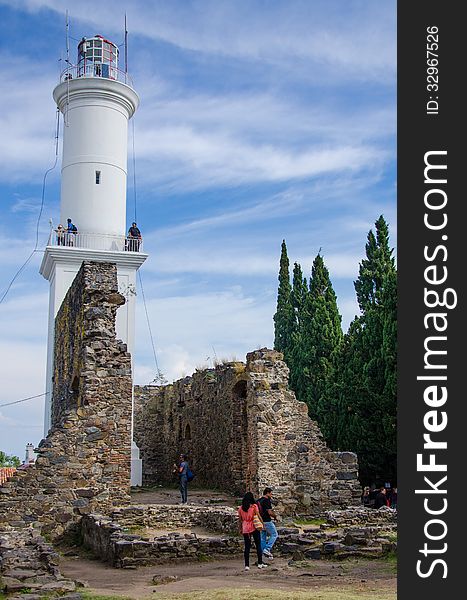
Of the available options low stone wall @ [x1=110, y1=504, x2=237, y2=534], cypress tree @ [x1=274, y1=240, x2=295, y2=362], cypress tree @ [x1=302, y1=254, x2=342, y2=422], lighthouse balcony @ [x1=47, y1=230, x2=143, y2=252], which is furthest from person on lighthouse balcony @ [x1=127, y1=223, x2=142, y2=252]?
low stone wall @ [x1=110, y1=504, x2=237, y2=534]

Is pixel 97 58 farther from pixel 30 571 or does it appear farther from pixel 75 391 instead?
pixel 30 571

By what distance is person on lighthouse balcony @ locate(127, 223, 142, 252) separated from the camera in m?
28.2

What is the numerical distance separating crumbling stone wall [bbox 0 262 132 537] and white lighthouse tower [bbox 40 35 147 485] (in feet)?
32.5

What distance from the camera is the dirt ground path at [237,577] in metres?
9.97

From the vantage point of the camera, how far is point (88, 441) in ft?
52.5

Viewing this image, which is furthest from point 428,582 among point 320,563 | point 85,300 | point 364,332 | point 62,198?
point 62,198

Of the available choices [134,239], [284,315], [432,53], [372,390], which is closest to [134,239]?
[134,239]

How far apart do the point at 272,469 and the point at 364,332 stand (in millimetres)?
8193

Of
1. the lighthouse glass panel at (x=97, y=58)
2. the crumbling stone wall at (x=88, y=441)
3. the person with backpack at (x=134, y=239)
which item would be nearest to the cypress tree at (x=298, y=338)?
the person with backpack at (x=134, y=239)

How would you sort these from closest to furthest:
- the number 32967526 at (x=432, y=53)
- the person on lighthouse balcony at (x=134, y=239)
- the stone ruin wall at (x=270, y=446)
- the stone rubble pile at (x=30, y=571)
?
the number 32967526 at (x=432, y=53)
the stone rubble pile at (x=30, y=571)
the stone ruin wall at (x=270, y=446)
the person on lighthouse balcony at (x=134, y=239)

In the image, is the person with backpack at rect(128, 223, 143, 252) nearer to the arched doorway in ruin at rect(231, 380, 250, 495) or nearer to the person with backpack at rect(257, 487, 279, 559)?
the arched doorway in ruin at rect(231, 380, 250, 495)

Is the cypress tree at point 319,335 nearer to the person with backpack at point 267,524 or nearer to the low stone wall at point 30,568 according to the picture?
the person with backpack at point 267,524

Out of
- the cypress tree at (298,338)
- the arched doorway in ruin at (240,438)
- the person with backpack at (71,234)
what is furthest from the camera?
the cypress tree at (298,338)

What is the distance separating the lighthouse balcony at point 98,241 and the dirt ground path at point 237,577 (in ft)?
51.4
